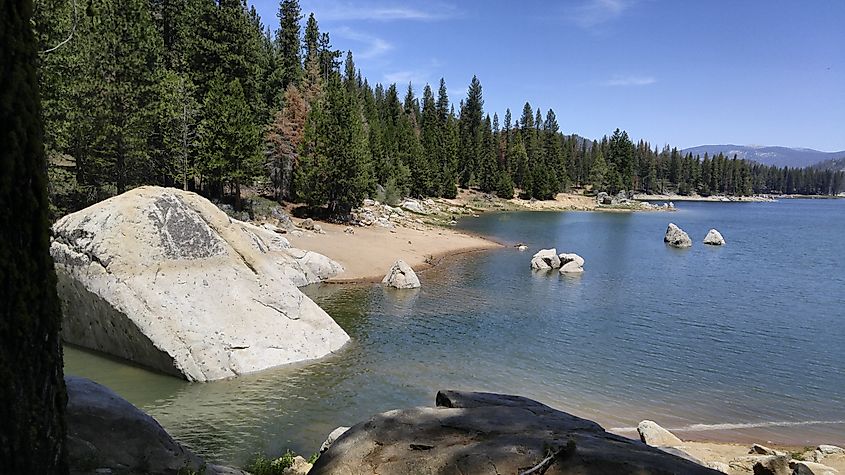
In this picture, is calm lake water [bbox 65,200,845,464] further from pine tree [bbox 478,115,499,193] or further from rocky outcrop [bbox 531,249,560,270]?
pine tree [bbox 478,115,499,193]

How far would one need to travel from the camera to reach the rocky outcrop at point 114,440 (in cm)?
579

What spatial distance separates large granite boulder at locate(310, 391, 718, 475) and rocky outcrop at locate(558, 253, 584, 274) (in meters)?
31.7

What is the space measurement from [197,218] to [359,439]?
1280cm

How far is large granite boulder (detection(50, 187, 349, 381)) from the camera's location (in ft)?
49.1

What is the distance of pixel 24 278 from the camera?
14.6 feet

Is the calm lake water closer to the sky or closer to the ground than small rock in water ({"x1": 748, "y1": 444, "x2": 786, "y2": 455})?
closer to the ground

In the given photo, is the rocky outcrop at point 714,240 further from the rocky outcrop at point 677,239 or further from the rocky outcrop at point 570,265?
the rocky outcrop at point 570,265

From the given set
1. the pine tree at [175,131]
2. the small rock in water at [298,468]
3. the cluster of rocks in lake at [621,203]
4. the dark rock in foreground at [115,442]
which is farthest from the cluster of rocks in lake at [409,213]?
the dark rock in foreground at [115,442]

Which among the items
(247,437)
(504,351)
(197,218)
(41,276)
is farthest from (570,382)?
(41,276)

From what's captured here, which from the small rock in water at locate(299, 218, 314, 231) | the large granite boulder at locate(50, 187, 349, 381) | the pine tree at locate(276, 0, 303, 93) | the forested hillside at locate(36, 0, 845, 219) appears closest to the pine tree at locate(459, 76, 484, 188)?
the forested hillside at locate(36, 0, 845, 219)

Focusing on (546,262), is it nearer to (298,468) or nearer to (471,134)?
(298,468)

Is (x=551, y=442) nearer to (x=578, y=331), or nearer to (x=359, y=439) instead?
(x=359, y=439)

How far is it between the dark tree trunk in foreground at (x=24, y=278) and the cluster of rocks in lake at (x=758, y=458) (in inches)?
355

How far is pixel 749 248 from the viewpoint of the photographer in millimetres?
54500
